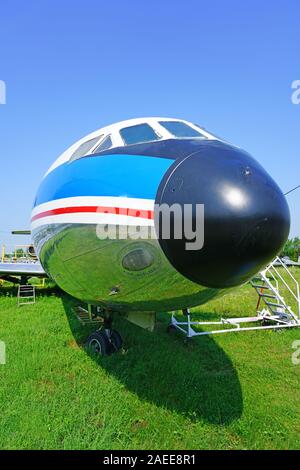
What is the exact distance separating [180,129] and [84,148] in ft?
4.47

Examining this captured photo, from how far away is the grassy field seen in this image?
4.05 meters

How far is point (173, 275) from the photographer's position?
328 centimetres

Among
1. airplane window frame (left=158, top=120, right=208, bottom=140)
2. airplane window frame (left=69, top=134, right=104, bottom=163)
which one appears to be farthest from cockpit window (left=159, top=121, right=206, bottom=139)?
airplane window frame (left=69, top=134, right=104, bottom=163)

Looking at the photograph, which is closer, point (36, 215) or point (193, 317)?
point (36, 215)

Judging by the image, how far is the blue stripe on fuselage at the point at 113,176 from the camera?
3.36 meters

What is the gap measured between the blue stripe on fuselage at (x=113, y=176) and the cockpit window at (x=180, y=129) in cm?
74

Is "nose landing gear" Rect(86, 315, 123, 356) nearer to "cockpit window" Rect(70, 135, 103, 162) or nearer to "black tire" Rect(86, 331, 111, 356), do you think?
"black tire" Rect(86, 331, 111, 356)

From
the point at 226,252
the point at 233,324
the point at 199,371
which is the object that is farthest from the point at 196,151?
the point at 233,324

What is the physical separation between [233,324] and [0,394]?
5.06 m

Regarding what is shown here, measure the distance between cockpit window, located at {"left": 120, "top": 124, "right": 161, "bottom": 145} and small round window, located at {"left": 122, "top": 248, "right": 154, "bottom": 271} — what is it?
4.42ft

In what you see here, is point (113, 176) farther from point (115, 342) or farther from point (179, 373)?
point (115, 342)

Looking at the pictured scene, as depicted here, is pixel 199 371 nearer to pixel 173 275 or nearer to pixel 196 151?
pixel 173 275

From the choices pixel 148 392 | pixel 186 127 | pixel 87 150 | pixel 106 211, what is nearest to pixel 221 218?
pixel 106 211

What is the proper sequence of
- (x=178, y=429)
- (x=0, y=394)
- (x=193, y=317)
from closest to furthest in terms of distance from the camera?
(x=178, y=429) < (x=0, y=394) < (x=193, y=317)
